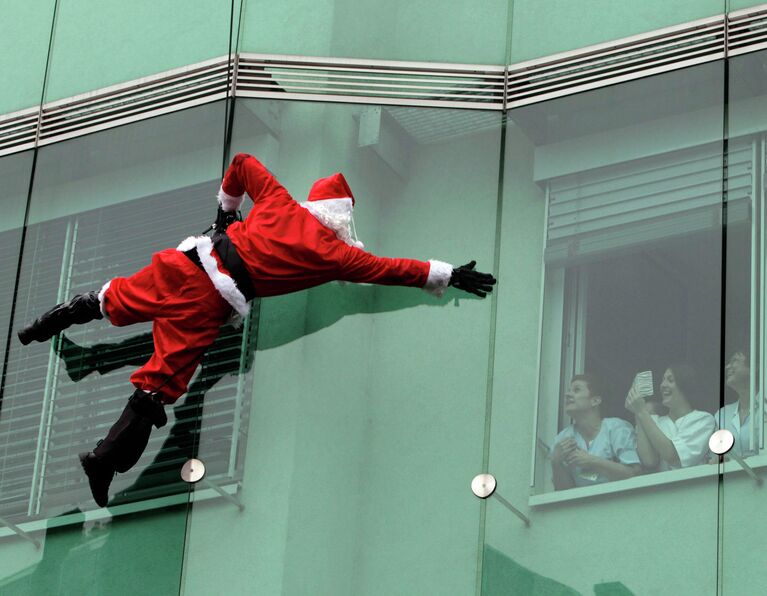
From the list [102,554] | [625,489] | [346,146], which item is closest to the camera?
[625,489]

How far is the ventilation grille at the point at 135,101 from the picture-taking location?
8188mm

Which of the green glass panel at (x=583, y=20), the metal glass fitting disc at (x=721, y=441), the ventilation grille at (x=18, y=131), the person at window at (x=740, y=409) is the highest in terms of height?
the green glass panel at (x=583, y=20)

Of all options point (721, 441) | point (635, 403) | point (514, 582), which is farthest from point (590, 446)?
point (514, 582)

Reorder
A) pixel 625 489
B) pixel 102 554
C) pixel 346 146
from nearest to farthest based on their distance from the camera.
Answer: pixel 625 489 < pixel 102 554 < pixel 346 146

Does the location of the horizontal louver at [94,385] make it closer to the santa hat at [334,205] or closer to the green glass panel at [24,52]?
the santa hat at [334,205]

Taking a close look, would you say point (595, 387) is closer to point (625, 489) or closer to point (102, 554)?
point (625, 489)

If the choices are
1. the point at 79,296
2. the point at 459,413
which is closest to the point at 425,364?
the point at 459,413

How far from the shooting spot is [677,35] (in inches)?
304

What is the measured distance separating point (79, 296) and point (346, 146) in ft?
4.26

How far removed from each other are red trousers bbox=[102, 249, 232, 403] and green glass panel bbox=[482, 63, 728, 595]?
1.17 meters

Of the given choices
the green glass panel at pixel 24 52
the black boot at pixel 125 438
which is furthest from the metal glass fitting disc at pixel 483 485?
the green glass panel at pixel 24 52

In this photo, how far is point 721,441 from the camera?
688 centimetres

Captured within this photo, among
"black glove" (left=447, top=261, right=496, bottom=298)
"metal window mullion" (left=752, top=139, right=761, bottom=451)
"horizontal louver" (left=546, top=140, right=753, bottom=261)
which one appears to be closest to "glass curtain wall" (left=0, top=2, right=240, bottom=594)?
"black glove" (left=447, top=261, right=496, bottom=298)

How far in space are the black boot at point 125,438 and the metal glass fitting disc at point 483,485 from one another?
127cm
